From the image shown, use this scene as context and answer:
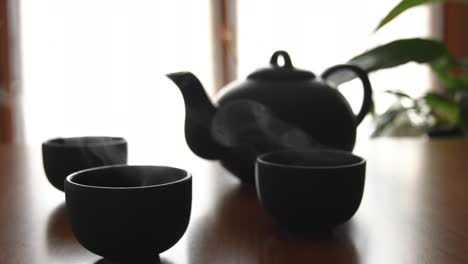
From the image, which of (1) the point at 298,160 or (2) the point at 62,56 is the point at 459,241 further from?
(2) the point at 62,56

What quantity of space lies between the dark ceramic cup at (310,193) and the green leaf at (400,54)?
0.31 m

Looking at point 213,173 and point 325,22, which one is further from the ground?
point 325,22

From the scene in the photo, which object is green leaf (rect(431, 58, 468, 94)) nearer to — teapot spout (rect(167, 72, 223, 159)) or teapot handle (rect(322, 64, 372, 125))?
teapot handle (rect(322, 64, 372, 125))

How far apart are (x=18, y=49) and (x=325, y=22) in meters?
1.27

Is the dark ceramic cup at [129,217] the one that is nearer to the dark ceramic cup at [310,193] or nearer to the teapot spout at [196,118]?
the dark ceramic cup at [310,193]

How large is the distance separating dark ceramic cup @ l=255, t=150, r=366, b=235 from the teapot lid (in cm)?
18

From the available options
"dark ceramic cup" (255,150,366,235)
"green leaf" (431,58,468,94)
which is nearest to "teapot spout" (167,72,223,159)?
"dark ceramic cup" (255,150,366,235)

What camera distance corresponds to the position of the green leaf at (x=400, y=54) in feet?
2.15

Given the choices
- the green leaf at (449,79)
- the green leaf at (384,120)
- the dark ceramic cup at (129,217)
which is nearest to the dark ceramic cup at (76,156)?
the dark ceramic cup at (129,217)

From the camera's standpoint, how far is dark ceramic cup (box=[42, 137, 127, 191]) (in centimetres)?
47

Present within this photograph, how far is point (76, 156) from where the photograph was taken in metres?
0.47

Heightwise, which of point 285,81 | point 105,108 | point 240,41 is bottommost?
point 105,108

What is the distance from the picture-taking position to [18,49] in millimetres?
1951

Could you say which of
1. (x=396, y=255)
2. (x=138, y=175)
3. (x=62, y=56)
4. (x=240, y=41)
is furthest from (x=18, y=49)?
(x=396, y=255)
